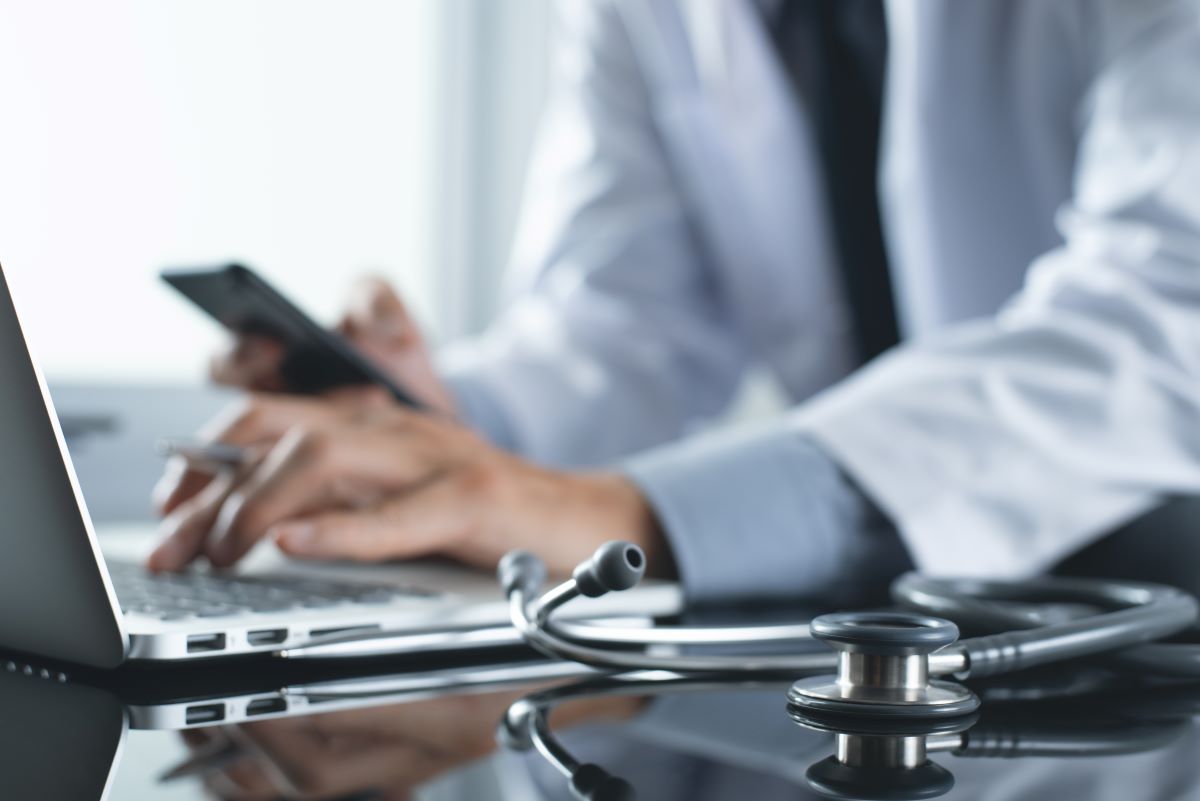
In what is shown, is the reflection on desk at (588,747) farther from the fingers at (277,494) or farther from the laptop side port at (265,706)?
the fingers at (277,494)

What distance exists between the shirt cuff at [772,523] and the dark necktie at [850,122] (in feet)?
1.74

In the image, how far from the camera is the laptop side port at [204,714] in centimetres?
30

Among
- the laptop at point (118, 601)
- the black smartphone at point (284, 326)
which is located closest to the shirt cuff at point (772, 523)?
the laptop at point (118, 601)

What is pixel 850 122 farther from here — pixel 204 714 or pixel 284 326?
pixel 204 714

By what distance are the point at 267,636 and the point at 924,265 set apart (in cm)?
71

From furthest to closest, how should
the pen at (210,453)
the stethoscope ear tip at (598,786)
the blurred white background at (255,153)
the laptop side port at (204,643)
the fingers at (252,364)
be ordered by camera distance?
the blurred white background at (255,153) → the fingers at (252,364) → the pen at (210,453) → the laptop side port at (204,643) → the stethoscope ear tip at (598,786)

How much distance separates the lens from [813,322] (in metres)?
1.14

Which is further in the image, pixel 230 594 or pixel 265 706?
pixel 230 594

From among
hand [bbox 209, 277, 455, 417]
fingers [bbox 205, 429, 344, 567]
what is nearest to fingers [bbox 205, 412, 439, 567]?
fingers [bbox 205, 429, 344, 567]

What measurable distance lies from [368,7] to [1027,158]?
→ 1.40m

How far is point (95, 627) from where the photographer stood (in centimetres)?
33

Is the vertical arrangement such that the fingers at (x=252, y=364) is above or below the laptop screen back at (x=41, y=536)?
below

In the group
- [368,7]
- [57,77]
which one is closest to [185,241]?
[57,77]

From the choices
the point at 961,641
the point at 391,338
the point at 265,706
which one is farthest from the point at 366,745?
the point at 391,338
